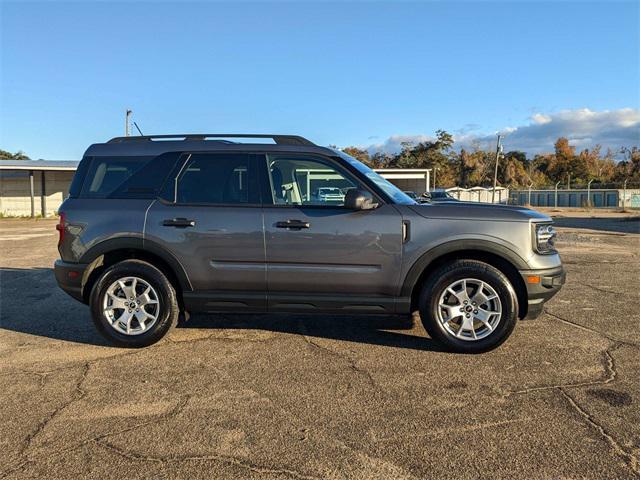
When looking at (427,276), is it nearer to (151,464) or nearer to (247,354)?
(247,354)

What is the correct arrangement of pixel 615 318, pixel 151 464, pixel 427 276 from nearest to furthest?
pixel 151 464
pixel 427 276
pixel 615 318

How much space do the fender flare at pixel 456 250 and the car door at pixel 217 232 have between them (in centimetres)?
Answer: 137

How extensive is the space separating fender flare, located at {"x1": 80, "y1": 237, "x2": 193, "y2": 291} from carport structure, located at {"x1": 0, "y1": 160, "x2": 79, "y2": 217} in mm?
27363

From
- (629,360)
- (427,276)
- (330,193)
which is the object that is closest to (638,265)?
(629,360)

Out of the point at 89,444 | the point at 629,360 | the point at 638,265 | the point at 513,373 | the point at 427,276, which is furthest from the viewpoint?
the point at 638,265

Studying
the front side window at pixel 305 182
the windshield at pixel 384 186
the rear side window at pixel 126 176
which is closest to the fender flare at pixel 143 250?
the rear side window at pixel 126 176

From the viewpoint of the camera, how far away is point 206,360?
4.45 meters

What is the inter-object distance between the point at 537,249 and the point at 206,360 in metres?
3.18

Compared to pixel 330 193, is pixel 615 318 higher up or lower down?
lower down

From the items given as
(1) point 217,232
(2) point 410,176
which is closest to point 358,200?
(1) point 217,232

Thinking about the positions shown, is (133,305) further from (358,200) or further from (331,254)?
(358,200)

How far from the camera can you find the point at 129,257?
4.96 metres

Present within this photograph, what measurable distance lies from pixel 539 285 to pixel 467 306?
2.18 feet

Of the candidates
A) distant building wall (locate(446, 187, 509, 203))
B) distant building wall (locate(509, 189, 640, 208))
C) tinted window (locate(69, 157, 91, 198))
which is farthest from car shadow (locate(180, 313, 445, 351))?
distant building wall (locate(509, 189, 640, 208))
